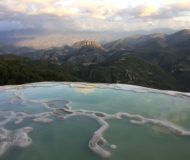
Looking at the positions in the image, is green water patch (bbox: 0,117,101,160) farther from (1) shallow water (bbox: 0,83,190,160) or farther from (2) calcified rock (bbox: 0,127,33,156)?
(2) calcified rock (bbox: 0,127,33,156)

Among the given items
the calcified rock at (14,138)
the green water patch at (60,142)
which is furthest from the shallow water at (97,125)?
the calcified rock at (14,138)

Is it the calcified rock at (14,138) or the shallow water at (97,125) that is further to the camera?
the calcified rock at (14,138)

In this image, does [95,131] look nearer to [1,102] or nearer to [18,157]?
[18,157]

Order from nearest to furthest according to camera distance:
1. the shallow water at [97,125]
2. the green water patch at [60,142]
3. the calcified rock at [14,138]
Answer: the green water patch at [60,142], the shallow water at [97,125], the calcified rock at [14,138]

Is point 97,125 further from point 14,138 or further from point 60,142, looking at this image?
point 14,138

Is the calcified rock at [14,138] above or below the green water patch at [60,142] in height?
below

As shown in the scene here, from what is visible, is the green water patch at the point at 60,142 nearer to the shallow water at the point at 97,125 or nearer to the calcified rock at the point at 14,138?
the shallow water at the point at 97,125
